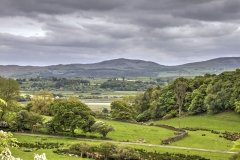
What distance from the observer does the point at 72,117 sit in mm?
65188

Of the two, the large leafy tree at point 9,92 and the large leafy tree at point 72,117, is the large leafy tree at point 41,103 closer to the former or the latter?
the large leafy tree at point 9,92

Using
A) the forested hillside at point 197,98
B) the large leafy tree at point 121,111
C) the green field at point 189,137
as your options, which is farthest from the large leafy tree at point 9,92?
the forested hillside at point 197,98

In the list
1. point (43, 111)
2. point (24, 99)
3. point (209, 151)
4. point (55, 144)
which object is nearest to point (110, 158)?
point (55, 144)

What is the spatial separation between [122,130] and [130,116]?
68.6 ft

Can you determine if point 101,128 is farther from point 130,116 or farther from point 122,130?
point 130,116

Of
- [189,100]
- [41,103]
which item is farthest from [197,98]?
[41,103]

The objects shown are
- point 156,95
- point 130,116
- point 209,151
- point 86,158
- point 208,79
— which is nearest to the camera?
point 86,158

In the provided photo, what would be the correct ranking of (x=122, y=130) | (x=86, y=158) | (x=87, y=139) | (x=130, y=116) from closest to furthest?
(x=86, y=158), (x=87, y=139), (x=122, y=130), (x=130, y=116)

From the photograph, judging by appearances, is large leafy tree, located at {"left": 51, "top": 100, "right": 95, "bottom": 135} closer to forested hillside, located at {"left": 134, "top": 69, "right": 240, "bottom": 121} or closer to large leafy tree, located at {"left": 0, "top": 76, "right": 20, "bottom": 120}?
large leafy tree, located at {"left": 0, "top": 76, "right": 20, "bottom": 120}

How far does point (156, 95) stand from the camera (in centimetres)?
11944

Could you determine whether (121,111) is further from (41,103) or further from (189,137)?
(189,137)

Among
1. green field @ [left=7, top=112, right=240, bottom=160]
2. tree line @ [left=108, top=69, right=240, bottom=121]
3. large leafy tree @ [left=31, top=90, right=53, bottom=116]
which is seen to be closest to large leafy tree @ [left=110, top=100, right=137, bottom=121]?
tree line @ [left=108, top=69, right=240, bottom=121]

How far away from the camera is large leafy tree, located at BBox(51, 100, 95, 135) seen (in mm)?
64125

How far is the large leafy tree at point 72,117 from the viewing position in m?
64.1
